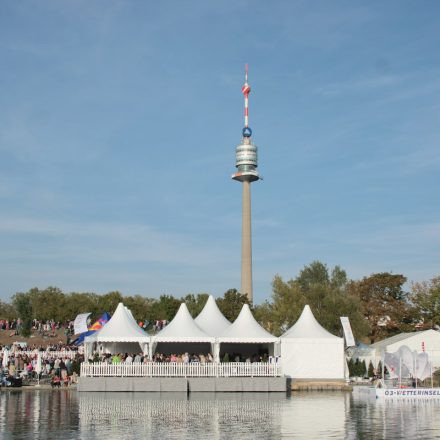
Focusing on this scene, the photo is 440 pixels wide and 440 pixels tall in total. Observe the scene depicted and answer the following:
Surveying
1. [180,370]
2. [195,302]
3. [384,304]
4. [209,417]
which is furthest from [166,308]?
[209,417]

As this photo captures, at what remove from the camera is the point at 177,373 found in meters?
34.5

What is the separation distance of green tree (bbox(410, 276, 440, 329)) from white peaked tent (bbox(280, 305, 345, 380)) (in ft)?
122

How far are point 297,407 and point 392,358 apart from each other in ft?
28.8

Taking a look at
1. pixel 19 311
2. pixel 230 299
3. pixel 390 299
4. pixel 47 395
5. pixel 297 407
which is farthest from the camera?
pixel 19 311

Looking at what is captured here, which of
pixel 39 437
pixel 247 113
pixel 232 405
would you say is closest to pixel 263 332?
pixel 232 405

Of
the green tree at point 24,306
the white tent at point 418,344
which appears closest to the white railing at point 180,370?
the white tent at point 418,344

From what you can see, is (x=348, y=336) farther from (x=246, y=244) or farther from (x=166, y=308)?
(x=246, y=244)

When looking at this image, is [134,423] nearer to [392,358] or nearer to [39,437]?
[39,437]

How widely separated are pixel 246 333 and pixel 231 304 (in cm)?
2665

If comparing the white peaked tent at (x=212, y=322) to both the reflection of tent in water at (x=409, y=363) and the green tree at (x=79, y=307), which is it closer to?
the reflection of tent in water at (x=409, y=363)

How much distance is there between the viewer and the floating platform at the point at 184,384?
→ 33656 millimetres

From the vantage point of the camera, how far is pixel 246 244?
11981 cm

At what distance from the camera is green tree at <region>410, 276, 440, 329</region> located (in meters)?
72.4

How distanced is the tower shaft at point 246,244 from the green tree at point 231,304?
47758 mm
